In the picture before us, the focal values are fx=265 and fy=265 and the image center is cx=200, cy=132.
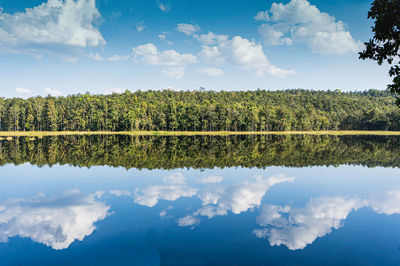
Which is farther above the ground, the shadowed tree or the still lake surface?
the shadowed tree

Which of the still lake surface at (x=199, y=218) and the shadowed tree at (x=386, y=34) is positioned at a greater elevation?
the shadowed tree at (x=386, y=34)

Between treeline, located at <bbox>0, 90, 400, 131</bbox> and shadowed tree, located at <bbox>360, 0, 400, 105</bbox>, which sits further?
treeline, located at <bbox>0, 90, 400, 131</bbox>

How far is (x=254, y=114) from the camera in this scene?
122688mm

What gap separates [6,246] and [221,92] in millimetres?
186279

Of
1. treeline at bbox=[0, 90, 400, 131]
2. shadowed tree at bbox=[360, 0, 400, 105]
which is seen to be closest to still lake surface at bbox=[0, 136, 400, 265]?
shadowed tree at bbox=[360, 0, 400, 105]

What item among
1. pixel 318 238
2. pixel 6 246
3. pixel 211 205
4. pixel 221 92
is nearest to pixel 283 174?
pixel 211 205

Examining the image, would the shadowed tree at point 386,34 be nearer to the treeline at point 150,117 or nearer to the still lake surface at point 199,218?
the still lake surface at point 199,218

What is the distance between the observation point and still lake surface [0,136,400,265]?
33.3 feet

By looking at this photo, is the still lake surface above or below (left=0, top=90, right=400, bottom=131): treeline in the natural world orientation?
below

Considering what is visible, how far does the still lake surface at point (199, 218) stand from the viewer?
10.1m

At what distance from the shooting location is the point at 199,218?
44.8ft

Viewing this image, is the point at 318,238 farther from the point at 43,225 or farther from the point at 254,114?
the point at 254,114

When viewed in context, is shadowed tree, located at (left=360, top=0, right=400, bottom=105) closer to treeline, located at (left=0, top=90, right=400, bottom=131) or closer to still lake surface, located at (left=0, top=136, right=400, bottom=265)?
still lake surface, located at (left=0, top=136, right=400, bottom=265)

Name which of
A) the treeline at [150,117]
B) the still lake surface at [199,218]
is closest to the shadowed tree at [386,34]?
the still lake surface at [199,218]
